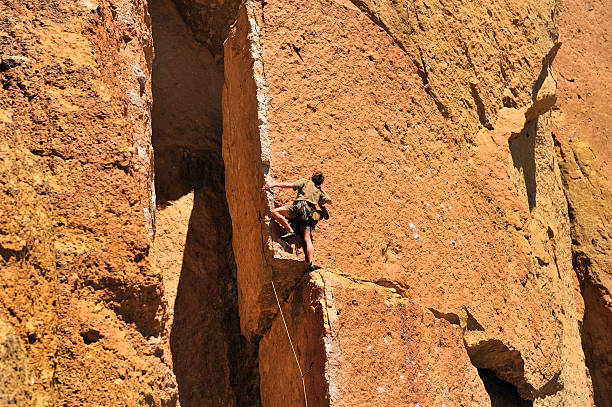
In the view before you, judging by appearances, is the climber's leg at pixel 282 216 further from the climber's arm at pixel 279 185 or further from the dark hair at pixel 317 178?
the dark hair at pixel 317 178

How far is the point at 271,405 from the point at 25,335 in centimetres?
232

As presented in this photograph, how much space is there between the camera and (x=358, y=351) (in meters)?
4.43

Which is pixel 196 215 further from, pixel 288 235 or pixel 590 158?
pixel 590 158

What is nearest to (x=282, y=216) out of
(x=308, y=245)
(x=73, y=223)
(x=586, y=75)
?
(x=308, y=245)

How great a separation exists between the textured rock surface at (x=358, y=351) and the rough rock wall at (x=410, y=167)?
0.28 ft

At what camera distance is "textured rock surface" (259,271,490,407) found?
14.3 ft

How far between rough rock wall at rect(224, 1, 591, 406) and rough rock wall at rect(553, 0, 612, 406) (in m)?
0.74

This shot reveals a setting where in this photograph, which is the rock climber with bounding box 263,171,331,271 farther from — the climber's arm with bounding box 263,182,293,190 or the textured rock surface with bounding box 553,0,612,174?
the textured rock surface with bounding box 553,0,612,174

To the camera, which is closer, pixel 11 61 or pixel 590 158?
pixel 11 61

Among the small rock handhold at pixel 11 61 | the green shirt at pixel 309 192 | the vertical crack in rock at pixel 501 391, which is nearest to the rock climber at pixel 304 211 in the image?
the green shirt at pixel 309 192

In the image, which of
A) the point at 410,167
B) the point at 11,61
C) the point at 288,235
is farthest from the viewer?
the point at 410,167

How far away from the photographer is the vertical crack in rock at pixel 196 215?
218 inches

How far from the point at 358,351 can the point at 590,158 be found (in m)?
4.74

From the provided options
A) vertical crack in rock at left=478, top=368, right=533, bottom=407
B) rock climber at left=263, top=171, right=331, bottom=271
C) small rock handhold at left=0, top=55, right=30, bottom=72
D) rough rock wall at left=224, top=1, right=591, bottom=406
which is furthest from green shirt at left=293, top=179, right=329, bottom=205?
vertical crack in rock at left=478, top=368, right=533, bottom=407
